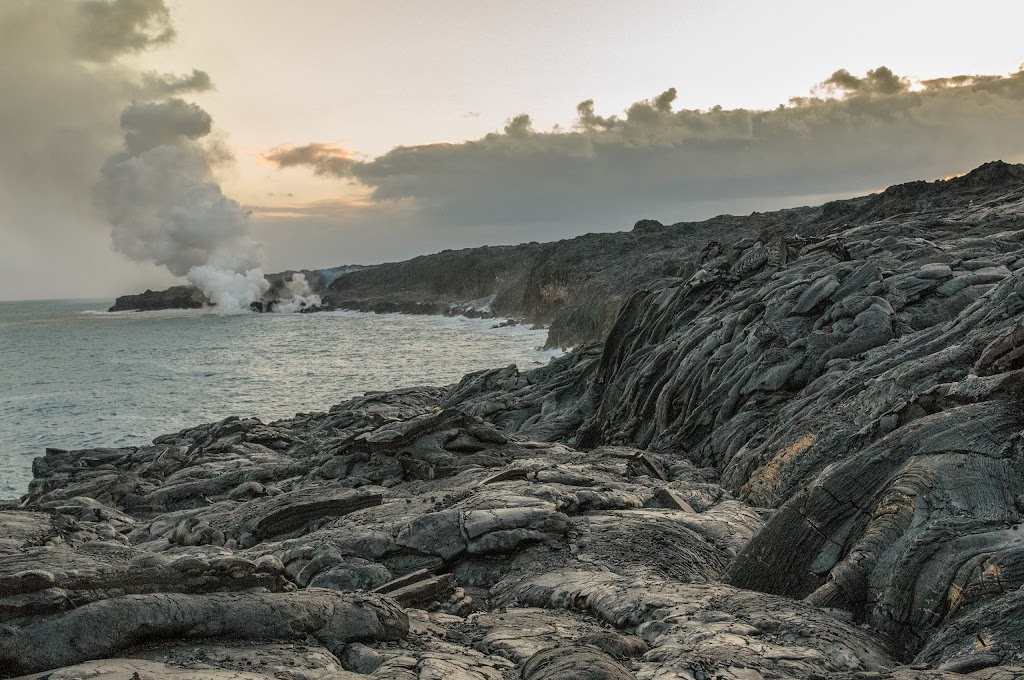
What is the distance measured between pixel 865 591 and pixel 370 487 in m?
11.1

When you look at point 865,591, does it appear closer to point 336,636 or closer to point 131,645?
point 336,636

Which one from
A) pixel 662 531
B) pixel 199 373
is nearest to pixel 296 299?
pixel 199 373

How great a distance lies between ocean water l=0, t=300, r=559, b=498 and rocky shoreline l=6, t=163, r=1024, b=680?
19809 millimetres

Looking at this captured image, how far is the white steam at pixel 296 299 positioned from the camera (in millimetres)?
181875

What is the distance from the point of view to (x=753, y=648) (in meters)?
6.80

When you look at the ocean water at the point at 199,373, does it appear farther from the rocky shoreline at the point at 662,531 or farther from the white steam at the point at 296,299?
the white steam at the point at 296,299

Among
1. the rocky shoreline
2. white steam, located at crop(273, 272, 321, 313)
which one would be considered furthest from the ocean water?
white steam, located at crop(273, 272, 321, 313)

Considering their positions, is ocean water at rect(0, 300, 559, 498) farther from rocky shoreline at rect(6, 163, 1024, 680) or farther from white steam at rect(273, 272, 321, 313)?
white steam at rect(273, 272, 321, 313)

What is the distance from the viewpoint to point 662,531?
37.3 feet

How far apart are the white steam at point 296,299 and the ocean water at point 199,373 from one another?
225 ft

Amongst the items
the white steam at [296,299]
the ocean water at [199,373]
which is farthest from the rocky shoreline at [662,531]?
the white steam at [296,299]

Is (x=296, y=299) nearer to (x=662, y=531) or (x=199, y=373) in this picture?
(x=199, y=373)

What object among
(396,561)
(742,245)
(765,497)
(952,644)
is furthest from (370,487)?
(742,245)

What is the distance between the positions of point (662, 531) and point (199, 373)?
60574mm
